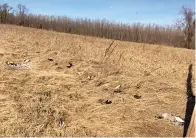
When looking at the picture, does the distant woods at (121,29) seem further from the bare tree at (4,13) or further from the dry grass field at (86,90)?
the dry grass field at (86,90)

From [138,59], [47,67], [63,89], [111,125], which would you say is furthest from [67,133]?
[138,59]

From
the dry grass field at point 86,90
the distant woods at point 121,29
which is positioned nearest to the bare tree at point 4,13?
the distant woods at point 121,29

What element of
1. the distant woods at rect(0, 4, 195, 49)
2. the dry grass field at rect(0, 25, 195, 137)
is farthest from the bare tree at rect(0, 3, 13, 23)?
the dry grass field at rect(0, 25, 195, 137)

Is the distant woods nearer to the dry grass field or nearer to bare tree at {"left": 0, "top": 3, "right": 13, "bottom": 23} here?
bare tree at {"left": 0, "top": 3, "right": 13, "bottom": 23}

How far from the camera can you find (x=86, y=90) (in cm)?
681

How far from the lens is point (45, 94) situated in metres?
6.18

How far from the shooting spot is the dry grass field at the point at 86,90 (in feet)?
15.8

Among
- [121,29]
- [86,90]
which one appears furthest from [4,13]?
[86,90]

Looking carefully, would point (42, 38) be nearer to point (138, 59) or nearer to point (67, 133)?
point (138, 59)

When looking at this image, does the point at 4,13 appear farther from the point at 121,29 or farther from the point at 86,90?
the point at 86,90

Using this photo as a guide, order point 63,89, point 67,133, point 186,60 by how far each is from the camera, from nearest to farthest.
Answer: point 67,133 → point 63,89 → point 186,60

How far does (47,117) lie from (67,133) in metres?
0.60

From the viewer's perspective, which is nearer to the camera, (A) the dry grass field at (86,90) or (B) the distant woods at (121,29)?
(A) the dry grass field at (86,90)

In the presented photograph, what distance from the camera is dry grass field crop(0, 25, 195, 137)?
15.8 ft
